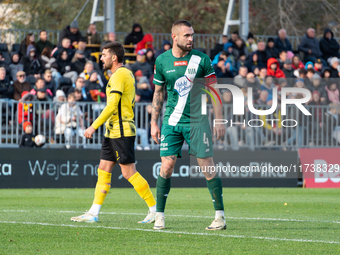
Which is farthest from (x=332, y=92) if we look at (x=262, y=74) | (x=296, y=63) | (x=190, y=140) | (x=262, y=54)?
(x=190, y=140)

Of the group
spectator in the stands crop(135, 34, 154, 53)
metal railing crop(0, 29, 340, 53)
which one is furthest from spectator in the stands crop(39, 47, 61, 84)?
spectator in the stands crop(135, 34, 154, 53)

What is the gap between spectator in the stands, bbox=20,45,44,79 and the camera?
61.0 feet

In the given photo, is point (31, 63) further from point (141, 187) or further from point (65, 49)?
point (141, 187)

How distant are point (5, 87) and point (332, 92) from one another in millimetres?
9477

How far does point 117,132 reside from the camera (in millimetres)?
7852

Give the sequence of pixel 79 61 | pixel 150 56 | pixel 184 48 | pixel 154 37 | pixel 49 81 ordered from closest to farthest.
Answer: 1. pixel 184 48
2. pixel 49 81
3. pixel 79 61
4. pixel 150 56
5. pixel 154 37

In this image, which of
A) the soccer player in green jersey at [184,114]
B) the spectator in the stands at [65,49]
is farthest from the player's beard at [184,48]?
the spectator in the stands at [65,49]

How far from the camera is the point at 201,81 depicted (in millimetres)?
7312

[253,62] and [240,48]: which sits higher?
[240,48]

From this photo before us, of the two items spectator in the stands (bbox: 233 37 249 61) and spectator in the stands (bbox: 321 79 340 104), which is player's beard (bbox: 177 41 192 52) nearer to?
spectator in the stands (bbox: 321 79 340 104)

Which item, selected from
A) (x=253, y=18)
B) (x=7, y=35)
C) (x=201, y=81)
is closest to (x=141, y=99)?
(x=7, y=35)

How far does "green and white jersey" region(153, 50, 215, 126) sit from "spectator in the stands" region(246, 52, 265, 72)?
13.8m

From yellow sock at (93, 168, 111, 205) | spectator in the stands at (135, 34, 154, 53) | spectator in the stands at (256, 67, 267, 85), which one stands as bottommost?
yellow sock at (93, 168, 111, 205)

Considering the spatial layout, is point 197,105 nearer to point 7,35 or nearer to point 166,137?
point 166,137
